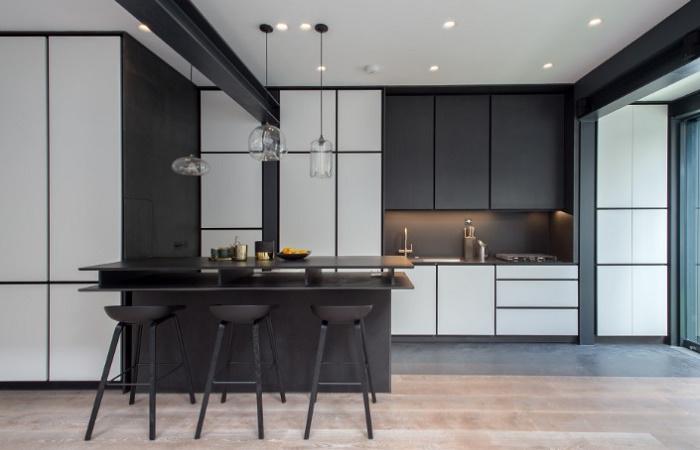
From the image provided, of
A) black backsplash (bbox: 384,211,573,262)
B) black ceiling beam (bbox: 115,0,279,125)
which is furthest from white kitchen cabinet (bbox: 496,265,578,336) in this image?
black ceiling beam (bbox: 115,0,279,125)

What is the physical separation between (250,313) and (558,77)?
386 cm

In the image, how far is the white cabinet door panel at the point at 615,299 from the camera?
419 cm

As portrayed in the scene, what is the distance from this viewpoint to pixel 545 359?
3.72 m

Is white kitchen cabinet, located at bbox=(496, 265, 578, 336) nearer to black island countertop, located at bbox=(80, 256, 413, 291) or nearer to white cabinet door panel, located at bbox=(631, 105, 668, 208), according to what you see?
white cabinet door panel, located at bbox=(631, 105, 668, 208)

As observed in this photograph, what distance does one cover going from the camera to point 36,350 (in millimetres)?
2996

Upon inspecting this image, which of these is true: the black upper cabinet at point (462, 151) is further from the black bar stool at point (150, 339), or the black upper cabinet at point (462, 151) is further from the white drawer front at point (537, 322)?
the black bar stool at point (150, 339)

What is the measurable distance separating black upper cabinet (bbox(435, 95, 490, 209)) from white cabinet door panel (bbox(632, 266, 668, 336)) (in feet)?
5.93

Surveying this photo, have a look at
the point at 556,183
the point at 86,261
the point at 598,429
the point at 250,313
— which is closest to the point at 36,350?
the point at 86,261

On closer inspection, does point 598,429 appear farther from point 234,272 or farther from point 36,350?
point 36,350

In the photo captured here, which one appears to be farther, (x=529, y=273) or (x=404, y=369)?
(x=529, y=273)

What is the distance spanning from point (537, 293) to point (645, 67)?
2.33 metres

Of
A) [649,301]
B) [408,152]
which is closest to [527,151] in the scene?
[408,152]

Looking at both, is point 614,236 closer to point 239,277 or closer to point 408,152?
point 408,152

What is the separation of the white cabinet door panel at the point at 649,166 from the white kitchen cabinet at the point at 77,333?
5.23 m
